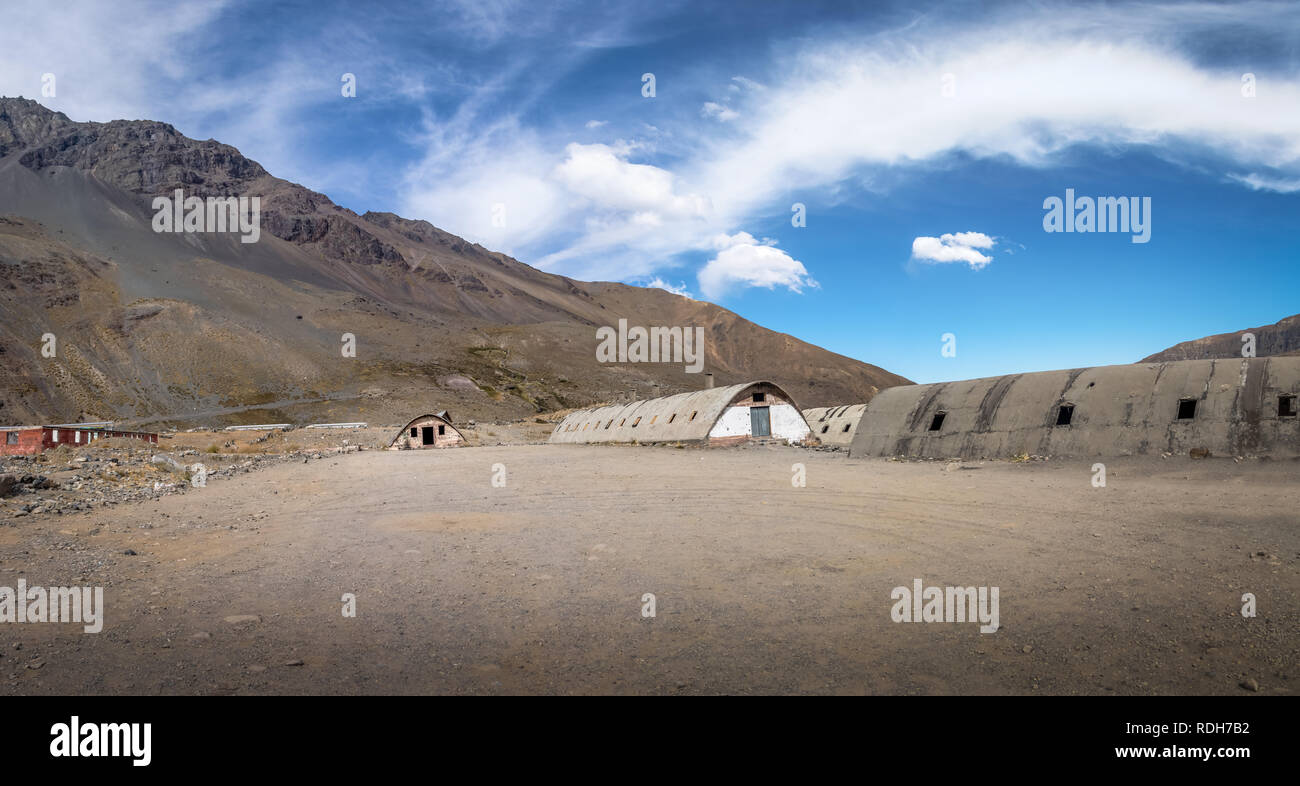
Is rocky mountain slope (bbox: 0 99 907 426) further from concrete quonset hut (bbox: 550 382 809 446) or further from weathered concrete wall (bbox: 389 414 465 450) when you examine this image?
concrete quonset hut (bbox: 550 382 809 446)

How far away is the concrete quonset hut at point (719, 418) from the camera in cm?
3600

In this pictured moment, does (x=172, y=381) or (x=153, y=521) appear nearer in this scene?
(x=153, y=521)

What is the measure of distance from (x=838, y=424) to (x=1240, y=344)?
15760 cm

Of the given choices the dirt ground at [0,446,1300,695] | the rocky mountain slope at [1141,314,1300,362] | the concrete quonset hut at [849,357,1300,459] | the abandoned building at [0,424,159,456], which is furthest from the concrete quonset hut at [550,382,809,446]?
the rocky mountain slope at [1141,314,1300,362]

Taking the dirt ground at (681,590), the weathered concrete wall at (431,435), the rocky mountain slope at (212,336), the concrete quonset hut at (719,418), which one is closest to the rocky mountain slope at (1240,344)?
the rocky mountain slope at (212,336)

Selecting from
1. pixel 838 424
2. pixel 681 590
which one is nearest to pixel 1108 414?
pixel 681 590

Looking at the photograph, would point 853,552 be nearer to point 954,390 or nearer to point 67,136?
point 954,390

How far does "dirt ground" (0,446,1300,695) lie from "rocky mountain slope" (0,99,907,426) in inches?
2534

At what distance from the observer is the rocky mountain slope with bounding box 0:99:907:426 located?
76812mm

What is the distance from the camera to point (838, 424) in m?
43.0

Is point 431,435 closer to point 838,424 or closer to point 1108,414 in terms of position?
point 838,424
